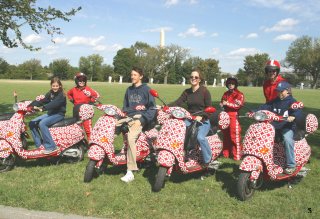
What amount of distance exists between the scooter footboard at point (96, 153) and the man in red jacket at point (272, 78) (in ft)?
10.2

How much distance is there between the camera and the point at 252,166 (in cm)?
534

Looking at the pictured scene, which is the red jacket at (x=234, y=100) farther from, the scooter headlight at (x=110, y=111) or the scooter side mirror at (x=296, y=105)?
the scooter headlight at (x=110, y=111)

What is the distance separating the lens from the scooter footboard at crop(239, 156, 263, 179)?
534 cm

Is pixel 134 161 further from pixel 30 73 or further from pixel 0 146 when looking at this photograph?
pixel 30 73

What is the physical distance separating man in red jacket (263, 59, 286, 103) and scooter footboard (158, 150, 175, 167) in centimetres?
230

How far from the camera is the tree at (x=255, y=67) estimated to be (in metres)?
94.7

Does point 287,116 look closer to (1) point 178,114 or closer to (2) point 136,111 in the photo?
(1) point 178,114

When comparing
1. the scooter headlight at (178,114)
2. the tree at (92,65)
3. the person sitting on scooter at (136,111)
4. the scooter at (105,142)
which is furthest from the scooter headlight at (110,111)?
the tree at (92,65)

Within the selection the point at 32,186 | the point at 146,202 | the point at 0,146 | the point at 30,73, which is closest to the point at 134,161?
the point at 146,202

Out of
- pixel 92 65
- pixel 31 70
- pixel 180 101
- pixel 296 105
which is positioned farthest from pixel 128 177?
pixel 92 65

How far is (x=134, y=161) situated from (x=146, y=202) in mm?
1145

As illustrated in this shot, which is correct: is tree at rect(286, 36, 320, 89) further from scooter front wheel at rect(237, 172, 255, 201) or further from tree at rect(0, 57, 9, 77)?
scooter front wheel at rect(237, 172, 255, 201)

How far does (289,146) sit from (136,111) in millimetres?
2525

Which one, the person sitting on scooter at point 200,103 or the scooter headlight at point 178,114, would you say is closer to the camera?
the scooter headlight at point 178,114
